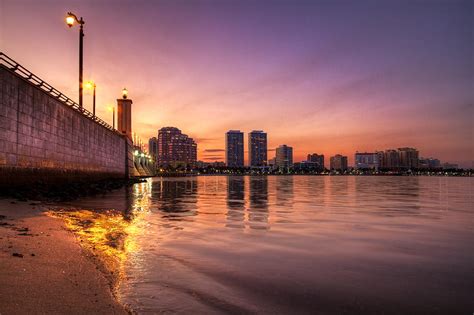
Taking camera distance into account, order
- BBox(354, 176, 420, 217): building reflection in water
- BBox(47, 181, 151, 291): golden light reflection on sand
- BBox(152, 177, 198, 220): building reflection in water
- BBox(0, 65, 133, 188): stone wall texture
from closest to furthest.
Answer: BBox(47, 181, 151, 291): golden light reflection on sand, BBox(152, 177, 198, 220): building reflection in water, BBox(0, 65, 133, 188): stone wall texture, BBox(354, 176, 420, 217): building reflection in water

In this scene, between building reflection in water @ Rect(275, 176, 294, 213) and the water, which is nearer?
the water

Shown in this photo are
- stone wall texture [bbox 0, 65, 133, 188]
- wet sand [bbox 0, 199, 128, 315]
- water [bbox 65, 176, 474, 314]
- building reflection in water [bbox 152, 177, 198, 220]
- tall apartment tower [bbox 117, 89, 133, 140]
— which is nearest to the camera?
wet sand [bbox 0, 199, 128, 315]

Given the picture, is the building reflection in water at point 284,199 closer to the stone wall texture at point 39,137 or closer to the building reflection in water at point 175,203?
the building reflection in water at point 175,203

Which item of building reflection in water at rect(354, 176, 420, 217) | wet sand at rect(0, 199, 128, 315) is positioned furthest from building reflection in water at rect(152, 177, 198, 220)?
building reflection in water at rect(354, 176, 420, 217)

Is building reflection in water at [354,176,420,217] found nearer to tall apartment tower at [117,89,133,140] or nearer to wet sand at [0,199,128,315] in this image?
wet sand at [0,199,128,315]

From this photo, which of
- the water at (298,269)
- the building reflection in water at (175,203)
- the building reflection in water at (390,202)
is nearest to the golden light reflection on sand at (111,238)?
the water at (298,269)

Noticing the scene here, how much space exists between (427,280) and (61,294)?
6110mm

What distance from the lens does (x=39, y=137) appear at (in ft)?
78.3

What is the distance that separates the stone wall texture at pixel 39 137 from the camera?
1916 cm

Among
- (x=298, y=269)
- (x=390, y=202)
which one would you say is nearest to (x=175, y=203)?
(x=390, y=202)

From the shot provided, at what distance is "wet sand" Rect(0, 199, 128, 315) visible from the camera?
4.39 m

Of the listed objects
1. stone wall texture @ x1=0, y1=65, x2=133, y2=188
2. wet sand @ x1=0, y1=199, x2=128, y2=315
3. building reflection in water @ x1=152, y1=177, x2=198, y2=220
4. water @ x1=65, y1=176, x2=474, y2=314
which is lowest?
building reflection in water @ x1=152, y1=177, x2=198, y2=220

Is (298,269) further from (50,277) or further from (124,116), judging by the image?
(124,116)

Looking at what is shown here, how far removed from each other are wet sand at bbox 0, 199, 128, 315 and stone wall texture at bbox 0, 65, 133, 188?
1213cm
